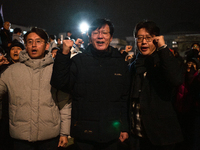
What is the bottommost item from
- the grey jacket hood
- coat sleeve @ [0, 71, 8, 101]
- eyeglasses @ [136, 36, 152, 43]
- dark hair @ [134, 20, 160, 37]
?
coat sleeve @ [0, 71, 8, 101]

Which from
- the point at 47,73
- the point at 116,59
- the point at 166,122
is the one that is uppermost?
the point at 116,59

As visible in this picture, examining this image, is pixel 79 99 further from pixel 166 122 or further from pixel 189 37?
pixel 189 37

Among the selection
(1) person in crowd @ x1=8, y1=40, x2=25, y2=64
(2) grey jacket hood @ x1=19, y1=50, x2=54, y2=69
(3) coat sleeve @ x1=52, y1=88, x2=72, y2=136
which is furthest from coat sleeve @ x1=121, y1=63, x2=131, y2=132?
(1) person in crowd @ x1=8, y1=40, x2=25, y2=64

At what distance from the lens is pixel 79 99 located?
223 centimetres

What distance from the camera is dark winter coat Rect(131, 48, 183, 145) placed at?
1948 millimetres

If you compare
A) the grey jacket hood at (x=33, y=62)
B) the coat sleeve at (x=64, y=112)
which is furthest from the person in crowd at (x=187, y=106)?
the grey jacket hood at (x=33, y=62)

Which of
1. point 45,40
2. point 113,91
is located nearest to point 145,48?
point 113,91

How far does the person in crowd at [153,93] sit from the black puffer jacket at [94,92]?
22 cm

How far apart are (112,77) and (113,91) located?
0.71 feet

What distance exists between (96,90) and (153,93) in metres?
0.84

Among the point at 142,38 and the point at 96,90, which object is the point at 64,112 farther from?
the point at 142,38

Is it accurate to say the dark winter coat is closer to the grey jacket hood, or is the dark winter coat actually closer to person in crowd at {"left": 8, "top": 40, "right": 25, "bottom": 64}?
the grey jacket hood

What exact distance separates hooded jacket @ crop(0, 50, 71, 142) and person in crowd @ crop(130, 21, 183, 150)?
3.85ft

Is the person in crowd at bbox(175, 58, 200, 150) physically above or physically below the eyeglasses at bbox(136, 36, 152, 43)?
below
